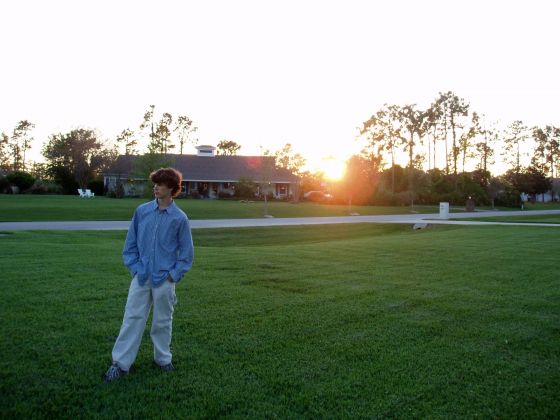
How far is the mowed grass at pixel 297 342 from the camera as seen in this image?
150 inches

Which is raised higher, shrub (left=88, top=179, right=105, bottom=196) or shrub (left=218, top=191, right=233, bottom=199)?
shrub (left=88, top=179, right=105, bottom=196)

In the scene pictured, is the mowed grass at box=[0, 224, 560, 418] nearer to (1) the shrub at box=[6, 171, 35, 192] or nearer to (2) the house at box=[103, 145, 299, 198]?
(2) the house at box=[103, 145, 299, 198]

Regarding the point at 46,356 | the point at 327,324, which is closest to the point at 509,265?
the point at 327,324

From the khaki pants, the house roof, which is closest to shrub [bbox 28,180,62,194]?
the house roof

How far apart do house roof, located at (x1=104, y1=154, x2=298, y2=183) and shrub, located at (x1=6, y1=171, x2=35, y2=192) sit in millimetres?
7763

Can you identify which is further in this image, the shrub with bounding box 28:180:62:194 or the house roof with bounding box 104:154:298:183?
the house roof with bounding box 104:154:298:183

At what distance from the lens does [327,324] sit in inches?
233

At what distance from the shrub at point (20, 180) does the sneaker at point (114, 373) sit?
53611 millimetres

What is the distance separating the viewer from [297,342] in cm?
522

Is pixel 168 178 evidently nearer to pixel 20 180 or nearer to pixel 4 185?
pixel 20 180

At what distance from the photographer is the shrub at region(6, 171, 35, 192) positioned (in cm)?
5125

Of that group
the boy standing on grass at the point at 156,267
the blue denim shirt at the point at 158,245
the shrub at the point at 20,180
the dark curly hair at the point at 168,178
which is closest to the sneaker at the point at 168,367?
the boy standing on grass at the point at 156,267

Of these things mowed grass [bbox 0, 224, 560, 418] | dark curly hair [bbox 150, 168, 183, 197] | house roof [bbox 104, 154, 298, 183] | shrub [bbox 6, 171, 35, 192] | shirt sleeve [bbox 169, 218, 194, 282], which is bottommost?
mowed grass [bbox 0, 224, 560, 418]

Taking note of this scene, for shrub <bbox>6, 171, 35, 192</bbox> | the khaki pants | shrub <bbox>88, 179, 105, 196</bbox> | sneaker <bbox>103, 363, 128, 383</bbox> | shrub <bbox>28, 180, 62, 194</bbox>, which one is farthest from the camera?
shrub <bbox>88, 179, 105, 196</bbox>
